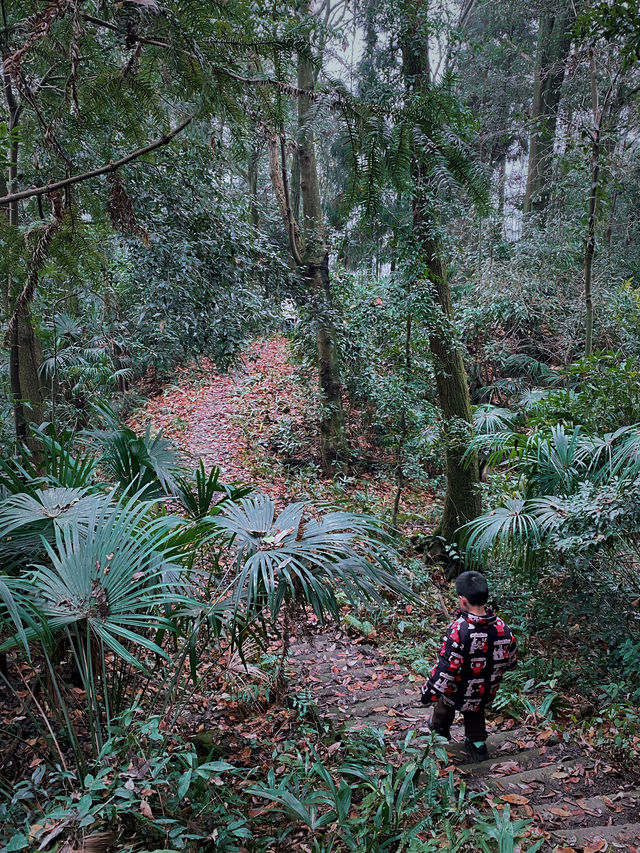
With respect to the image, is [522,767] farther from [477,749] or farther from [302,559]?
[302,559]

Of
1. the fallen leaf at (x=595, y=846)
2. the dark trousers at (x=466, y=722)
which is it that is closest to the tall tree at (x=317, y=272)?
the dark trousers at (x=466, y=722)

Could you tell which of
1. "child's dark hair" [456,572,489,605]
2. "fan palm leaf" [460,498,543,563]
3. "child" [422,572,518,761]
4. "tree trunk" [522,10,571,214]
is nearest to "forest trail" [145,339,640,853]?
"child" [422,572,518,761]

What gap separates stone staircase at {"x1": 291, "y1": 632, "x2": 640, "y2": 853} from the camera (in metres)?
2.62

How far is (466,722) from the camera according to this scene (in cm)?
→ 326

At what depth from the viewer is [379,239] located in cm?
641

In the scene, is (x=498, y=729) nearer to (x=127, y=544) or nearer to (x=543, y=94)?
(x=127, y=544)

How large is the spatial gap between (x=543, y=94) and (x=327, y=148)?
5193 millimetres

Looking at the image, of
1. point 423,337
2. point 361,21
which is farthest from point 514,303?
point 361,21

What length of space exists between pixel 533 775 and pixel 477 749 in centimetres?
32

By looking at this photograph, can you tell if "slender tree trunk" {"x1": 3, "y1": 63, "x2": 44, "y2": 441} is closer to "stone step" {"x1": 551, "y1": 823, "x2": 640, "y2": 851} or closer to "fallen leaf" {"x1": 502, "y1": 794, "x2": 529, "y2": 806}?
"fallen leaf" {"x1": 502, "y1": 794, "x2": 529, "y2": 806}

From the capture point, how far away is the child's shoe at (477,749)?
3230 millimetres

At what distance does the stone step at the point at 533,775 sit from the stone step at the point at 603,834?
365mm

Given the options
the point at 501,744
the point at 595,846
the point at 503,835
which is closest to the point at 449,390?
the point at 501,744

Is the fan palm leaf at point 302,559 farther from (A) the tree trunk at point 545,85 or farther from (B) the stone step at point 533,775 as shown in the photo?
(A) the tree trunk at point 545,85
